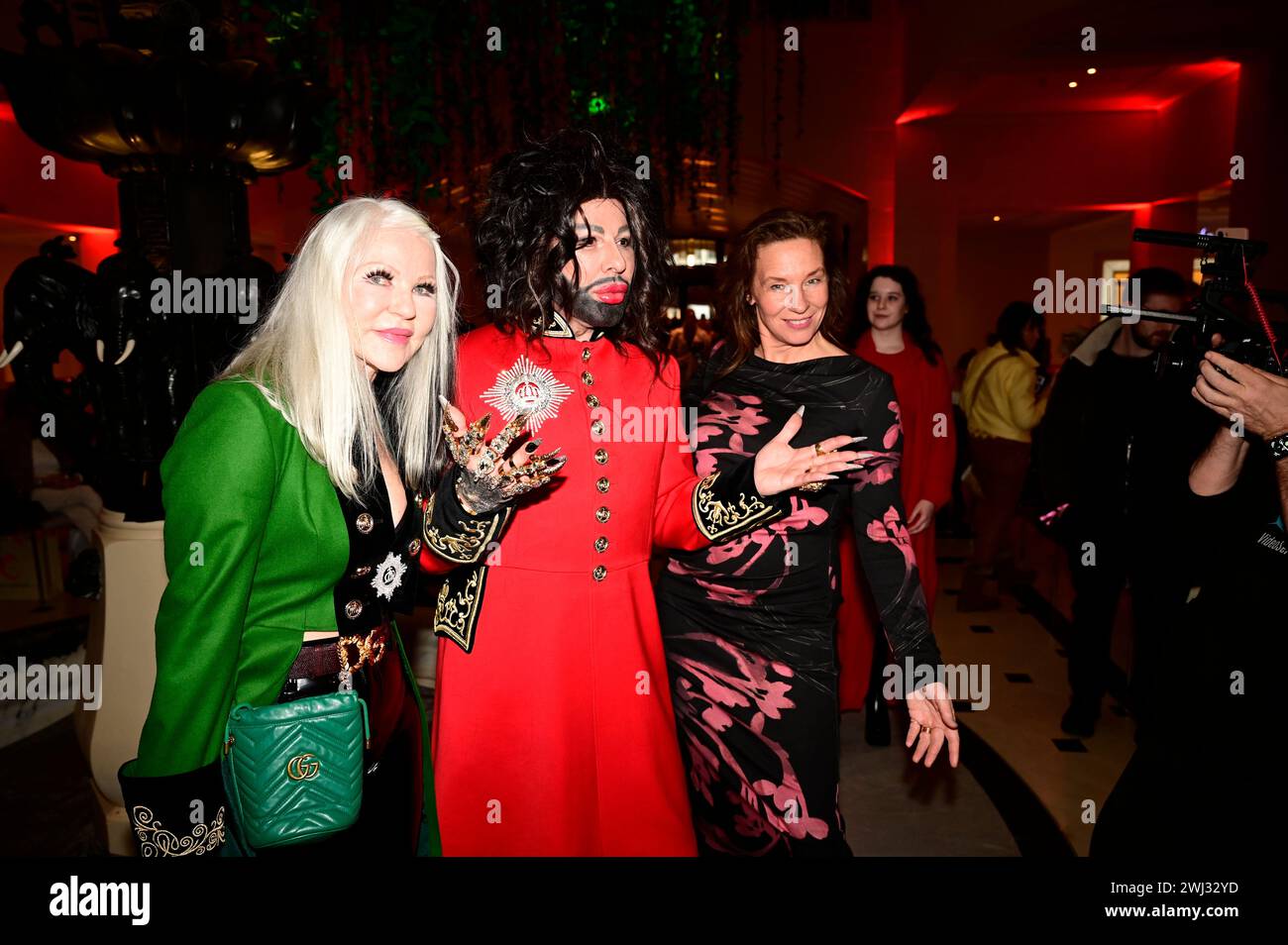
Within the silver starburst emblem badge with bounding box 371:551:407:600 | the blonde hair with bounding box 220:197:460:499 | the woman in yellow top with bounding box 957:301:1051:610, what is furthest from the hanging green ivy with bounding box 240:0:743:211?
the woman in yellow top with bounding box 957:301:1051:610

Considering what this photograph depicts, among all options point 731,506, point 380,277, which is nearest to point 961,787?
point 731,506

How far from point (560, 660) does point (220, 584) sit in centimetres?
69

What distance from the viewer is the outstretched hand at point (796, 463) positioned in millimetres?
1671

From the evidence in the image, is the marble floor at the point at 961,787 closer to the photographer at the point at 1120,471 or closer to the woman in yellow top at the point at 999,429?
the photographer at the point at 1120,471

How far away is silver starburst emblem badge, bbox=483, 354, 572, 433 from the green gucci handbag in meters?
0.70

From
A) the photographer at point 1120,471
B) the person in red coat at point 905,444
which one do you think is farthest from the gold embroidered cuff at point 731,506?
the person in red coat at point 905,444

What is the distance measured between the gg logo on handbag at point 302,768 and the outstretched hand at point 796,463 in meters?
0.99

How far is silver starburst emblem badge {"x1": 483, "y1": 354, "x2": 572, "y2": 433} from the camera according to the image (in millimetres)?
1705

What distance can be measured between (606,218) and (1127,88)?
920 centimetres

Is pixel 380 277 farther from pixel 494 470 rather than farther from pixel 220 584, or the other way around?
pixel 220 584

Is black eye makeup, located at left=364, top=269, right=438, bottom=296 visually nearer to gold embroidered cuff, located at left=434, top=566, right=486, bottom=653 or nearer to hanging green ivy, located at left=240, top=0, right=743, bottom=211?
gold embroidered cuff, located at left=434, top=566, right=486, bottom=653

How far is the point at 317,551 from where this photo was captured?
126 cm
